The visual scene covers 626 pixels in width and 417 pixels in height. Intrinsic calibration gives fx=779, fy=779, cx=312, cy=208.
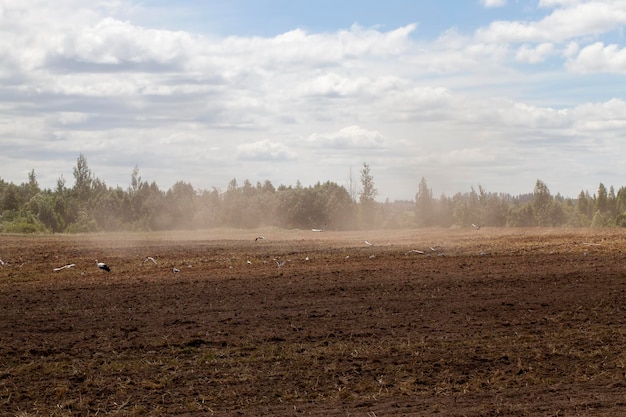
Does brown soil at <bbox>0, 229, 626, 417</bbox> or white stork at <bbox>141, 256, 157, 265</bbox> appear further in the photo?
white stork at <bbox>141, 256, 157, 265</bbox>

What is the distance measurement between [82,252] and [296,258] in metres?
10.5

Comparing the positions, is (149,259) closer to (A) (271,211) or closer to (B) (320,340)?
(B) (320,340)

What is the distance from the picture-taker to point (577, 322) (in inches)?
621

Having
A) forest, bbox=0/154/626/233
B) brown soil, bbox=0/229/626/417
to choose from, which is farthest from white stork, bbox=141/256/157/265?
forest, bbox=0/154/626/233

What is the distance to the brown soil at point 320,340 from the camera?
420 inches

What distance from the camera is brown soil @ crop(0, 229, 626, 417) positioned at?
1066 cm

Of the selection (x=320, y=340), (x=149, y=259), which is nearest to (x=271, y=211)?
(x=149, y=259)

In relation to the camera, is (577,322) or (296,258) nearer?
(577,322)

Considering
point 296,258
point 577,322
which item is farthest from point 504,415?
point 296,258

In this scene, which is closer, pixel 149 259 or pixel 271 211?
pixel 149 259

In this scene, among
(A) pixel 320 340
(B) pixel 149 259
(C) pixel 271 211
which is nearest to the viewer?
(A) pixel 320 340

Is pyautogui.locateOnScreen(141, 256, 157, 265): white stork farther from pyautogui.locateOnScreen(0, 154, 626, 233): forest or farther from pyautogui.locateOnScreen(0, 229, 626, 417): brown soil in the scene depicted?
pyautogui.locateOnScreen(0, 154, 626, 233): forest

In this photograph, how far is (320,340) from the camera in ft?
47.1

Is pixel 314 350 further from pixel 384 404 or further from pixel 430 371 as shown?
pixel 384 404
